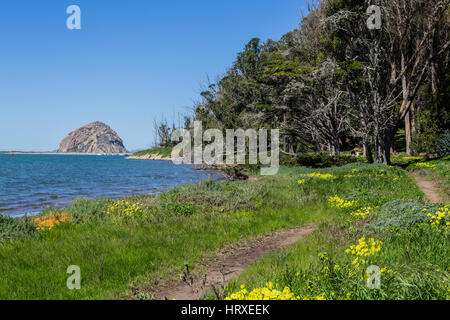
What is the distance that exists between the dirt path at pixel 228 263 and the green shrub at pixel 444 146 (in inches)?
1045

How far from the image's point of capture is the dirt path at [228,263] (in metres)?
6.10

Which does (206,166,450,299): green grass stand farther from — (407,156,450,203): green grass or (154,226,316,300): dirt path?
(407,156,450,203): green grass

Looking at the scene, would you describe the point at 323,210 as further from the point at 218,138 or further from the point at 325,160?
the point at 218,138

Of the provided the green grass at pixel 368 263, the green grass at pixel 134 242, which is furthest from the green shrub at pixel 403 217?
the green grass at pixel 134 242

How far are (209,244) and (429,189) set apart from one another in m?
13.9

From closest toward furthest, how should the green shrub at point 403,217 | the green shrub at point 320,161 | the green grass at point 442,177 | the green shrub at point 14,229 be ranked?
the green shrub at point 403,217, the green shrub at point 14,229, the green grass at point 442,177, the green shrub at point 320,161

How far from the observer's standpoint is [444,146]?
98.3ft

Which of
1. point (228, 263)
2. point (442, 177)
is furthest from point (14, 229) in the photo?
point (442, 177)

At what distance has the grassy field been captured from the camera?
5.03 meters

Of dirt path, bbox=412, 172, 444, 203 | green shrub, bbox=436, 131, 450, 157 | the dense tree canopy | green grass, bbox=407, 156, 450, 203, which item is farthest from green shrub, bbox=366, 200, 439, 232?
green shrub, bbox=436, 131, 450, 157

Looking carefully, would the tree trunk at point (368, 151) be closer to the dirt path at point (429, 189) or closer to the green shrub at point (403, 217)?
the dirt path at point (429, 189)

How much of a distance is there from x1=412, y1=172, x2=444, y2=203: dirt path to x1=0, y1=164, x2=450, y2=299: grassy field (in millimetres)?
1077

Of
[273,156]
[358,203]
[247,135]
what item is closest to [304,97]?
[273,156]
